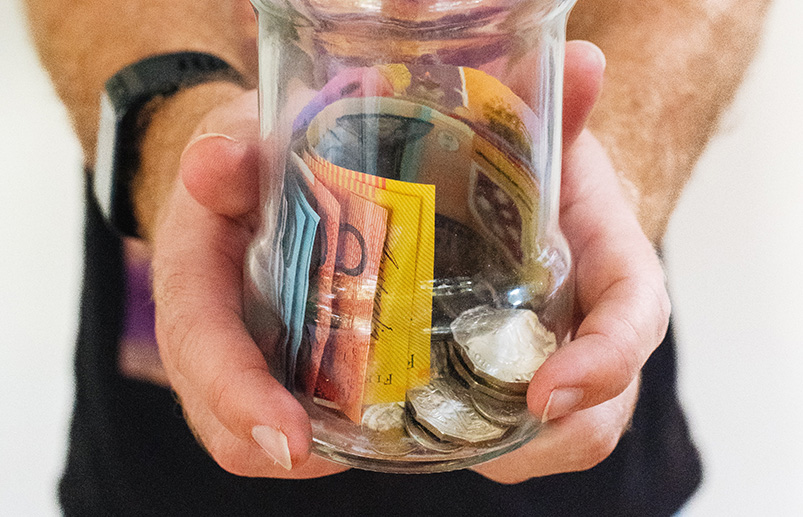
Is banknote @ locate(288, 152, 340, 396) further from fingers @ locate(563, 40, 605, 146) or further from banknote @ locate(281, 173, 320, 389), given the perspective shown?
fingers @ locate(563, 40, 605, 146)

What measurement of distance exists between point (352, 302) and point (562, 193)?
27 centimetres

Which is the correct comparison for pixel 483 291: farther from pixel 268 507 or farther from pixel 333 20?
pixel 268 507

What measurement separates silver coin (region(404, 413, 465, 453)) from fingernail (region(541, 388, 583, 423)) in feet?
0.16

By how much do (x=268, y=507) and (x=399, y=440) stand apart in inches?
16.0

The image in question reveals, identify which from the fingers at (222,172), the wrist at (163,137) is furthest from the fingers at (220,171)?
the wrist at (163,137)

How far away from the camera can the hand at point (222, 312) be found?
355 mm

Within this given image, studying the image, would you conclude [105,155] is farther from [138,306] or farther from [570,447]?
[570,447]

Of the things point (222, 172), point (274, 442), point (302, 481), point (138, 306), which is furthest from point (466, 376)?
point (138, 306)

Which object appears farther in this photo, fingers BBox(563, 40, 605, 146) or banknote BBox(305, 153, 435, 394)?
fingers BBox(563, 40, 605, 146)

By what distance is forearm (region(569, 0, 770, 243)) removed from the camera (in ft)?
2.72

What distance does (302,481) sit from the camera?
707 millimetres

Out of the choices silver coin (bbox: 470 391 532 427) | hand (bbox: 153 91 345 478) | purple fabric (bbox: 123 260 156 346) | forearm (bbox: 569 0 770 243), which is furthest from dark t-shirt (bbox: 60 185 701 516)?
silver coin (bbox: 470 391 532 427)

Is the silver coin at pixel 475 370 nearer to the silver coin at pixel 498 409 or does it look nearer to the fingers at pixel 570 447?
the silver coin at pixel 498 409

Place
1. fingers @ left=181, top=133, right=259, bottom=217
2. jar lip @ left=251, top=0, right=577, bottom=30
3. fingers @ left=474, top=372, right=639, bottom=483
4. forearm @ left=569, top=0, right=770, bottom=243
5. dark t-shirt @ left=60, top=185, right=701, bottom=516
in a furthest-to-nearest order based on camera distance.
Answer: forearm @ left=569, top=0, right=770, bottom=243, dark t-shirt @ left=60, top=185, right=701, bottom=516, fingers @ left=474, top=372, right=639, bottom=483, fingers @ left=181, top=133, right=259, bottom=217, jar lip @ left=251, top=0, right=577, bottom=30
